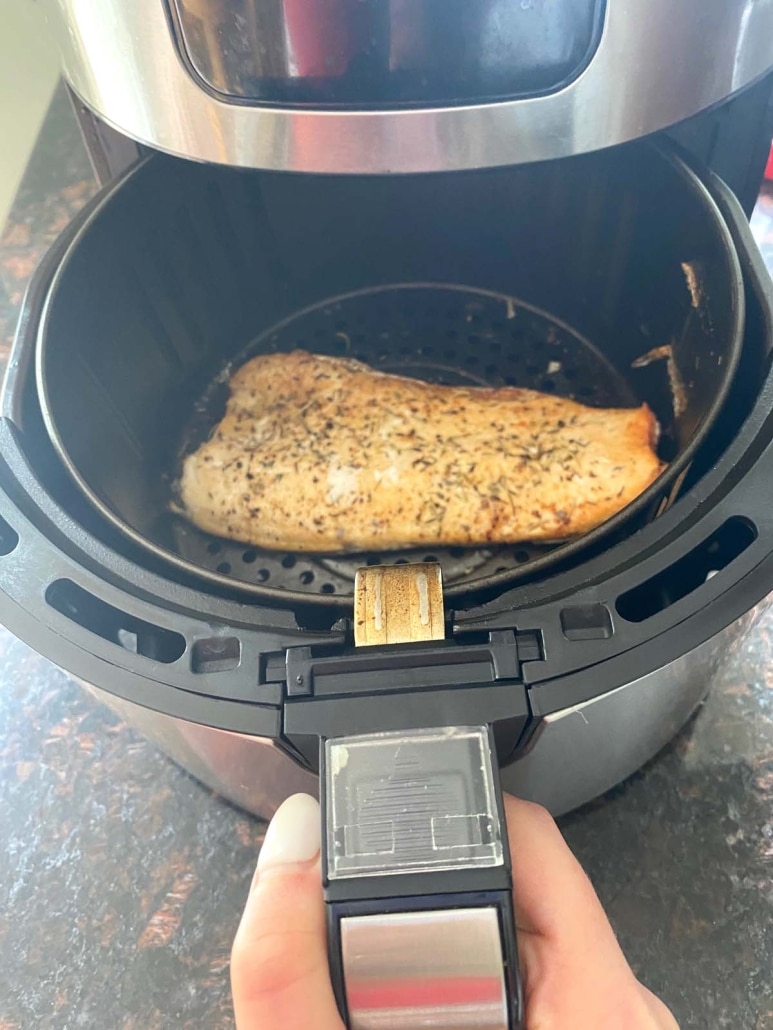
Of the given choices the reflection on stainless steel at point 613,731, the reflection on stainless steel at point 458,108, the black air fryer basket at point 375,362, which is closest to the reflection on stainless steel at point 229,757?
the black air fryer basket at point 375,362

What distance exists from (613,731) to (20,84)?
1.16 meters

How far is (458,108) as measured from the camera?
1.46 feet

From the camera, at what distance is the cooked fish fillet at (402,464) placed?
70cm

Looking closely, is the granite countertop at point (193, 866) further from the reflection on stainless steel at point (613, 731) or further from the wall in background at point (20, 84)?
the wall in background at point (20, 84)

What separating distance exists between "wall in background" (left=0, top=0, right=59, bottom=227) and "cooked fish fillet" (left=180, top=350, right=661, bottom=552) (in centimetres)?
57

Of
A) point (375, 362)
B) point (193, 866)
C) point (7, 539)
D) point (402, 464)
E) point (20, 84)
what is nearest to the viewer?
point (7, 539)

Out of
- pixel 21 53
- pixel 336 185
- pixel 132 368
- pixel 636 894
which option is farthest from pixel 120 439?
pixel 21 53

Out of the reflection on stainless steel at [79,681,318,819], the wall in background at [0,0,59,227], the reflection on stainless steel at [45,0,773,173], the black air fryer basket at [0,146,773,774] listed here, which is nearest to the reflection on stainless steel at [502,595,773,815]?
the black air fryer basket at [0,146,773,774]

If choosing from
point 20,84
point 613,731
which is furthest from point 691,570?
point 20,84

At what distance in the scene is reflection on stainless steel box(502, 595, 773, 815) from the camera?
43cm

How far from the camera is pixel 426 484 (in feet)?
2.35

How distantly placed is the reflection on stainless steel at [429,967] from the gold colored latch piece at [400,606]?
131mm

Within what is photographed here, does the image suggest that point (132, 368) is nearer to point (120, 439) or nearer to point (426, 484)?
point (120, 439)

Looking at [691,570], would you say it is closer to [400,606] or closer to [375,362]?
[400,606]
